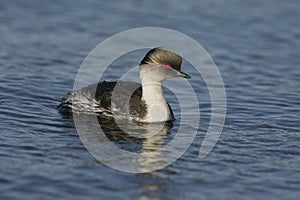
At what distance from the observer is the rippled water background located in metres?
9.66

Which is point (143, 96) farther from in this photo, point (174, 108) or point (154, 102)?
point (174, 108)

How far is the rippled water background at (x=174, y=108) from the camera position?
9664 mm

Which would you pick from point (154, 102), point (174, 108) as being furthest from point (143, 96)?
point (174, 108)

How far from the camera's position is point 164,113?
12711 mm

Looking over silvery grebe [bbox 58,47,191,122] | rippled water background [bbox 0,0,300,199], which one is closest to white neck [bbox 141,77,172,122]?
silvery grebe [bbox 58,47,191,122]

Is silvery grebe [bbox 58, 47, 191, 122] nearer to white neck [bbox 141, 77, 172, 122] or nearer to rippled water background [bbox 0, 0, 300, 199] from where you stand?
white neck [bbox 141, 77, 172, 122]

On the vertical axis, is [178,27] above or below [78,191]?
above

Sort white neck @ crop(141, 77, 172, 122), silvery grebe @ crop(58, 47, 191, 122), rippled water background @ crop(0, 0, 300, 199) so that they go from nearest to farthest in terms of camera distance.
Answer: rippled water background @ crop(0, 0, 300, 199) < silvery grebe @ crop(58, 47, 191, 122) < white neck @ crop(141, 77, 172, 122)

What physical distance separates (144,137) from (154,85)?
1.30 m

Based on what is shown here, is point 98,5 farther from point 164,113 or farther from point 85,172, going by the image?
point 85,172

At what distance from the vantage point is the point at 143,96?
1278cm

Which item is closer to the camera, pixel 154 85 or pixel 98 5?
pixel 154 85

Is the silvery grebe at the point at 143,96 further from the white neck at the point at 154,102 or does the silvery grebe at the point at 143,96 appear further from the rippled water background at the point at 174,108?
the rippled water background at the point at 174,108

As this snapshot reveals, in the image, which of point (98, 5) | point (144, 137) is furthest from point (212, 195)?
point (98, 5)
